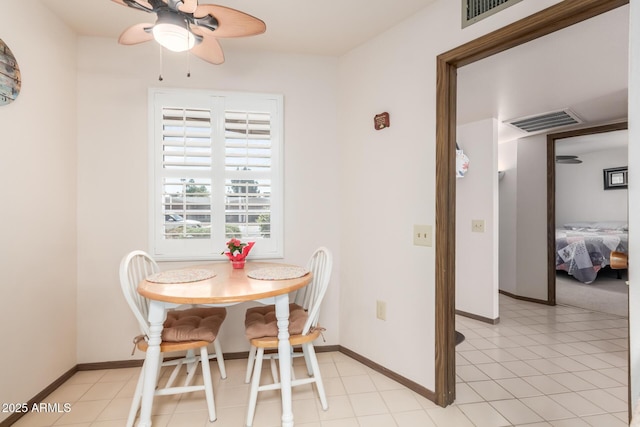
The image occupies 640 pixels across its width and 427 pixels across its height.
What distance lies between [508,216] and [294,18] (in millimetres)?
3850

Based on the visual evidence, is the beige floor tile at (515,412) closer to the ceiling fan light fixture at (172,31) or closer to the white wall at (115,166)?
the white wall at (115,166)

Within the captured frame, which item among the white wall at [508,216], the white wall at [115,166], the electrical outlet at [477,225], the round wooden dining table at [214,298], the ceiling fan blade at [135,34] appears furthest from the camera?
the white wall at [508,216]

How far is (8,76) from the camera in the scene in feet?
5.39

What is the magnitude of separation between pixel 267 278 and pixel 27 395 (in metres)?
1.56

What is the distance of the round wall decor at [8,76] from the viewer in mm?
1608

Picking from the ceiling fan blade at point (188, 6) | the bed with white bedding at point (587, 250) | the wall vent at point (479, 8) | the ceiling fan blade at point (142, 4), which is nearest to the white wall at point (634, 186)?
the wall vent at point (479, 8)

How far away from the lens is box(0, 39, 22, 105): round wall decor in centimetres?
161

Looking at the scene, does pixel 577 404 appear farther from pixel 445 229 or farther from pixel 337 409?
pixel 337 409

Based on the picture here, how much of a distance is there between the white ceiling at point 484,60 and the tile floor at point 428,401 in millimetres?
2265

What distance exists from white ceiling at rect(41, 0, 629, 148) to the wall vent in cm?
28

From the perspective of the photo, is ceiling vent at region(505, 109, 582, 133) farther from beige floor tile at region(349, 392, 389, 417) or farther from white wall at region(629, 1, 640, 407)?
beige floor tile at region(349, 392, 389, 417)

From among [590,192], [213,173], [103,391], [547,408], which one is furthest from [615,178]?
[103,391]

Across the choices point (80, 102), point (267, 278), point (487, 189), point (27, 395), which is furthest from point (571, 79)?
point (27, 395)

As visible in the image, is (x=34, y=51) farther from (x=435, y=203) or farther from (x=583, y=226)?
(x=583, y=226)
